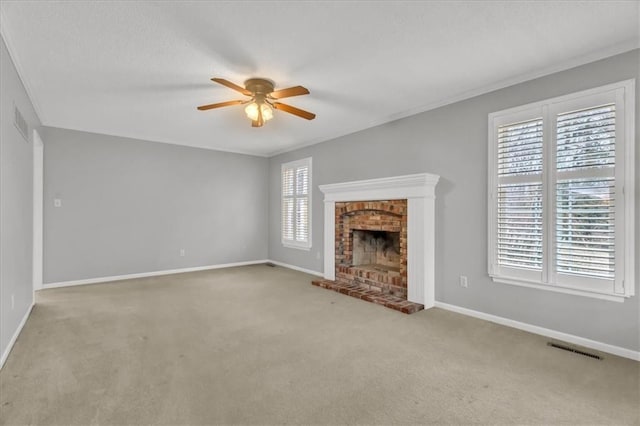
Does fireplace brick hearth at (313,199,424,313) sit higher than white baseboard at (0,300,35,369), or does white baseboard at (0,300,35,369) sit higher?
fireplace brick hearth at (313,199,424,313)

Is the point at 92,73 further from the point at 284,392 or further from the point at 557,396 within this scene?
the point at 557,396

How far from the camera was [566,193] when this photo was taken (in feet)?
9.25

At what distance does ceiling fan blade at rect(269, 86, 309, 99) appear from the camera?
2883 millimetres

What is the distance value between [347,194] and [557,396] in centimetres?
338

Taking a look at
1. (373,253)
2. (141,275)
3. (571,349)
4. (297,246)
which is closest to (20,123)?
(141,275)

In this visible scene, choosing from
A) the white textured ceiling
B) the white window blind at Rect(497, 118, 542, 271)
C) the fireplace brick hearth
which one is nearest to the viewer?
the white textured ceiling

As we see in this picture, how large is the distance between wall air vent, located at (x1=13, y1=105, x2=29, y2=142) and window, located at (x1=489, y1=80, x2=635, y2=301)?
4622 millimetres

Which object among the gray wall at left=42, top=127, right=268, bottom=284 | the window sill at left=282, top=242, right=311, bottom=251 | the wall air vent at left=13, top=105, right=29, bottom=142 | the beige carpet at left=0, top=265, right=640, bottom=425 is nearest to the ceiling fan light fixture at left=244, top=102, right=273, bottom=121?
the wall air vent at left=13, top=105, right=29, bottom=142

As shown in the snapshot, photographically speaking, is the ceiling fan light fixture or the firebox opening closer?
the ceiling fan light fixture

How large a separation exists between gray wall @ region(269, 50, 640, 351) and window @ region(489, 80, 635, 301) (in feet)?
0.33

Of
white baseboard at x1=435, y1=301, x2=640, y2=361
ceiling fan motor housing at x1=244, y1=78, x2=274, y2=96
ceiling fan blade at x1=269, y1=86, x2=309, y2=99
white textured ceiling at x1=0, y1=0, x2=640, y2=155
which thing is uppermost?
white textured ceiling at x1=0, y1=0, x2=640, y2=155

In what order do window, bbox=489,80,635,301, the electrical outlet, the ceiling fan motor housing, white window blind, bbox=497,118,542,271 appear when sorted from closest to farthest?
window, bbox=489,80,635,301 → white window blind, bbox=497,118,542,271 → the ceiling fan motor housing → the electrical outlet

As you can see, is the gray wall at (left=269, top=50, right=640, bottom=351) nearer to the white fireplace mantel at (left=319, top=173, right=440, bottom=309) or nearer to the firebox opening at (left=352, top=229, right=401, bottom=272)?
the white fireplace mantel at (left=319, top=173, right=440, bottom=309)

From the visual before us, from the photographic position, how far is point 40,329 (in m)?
3.10
